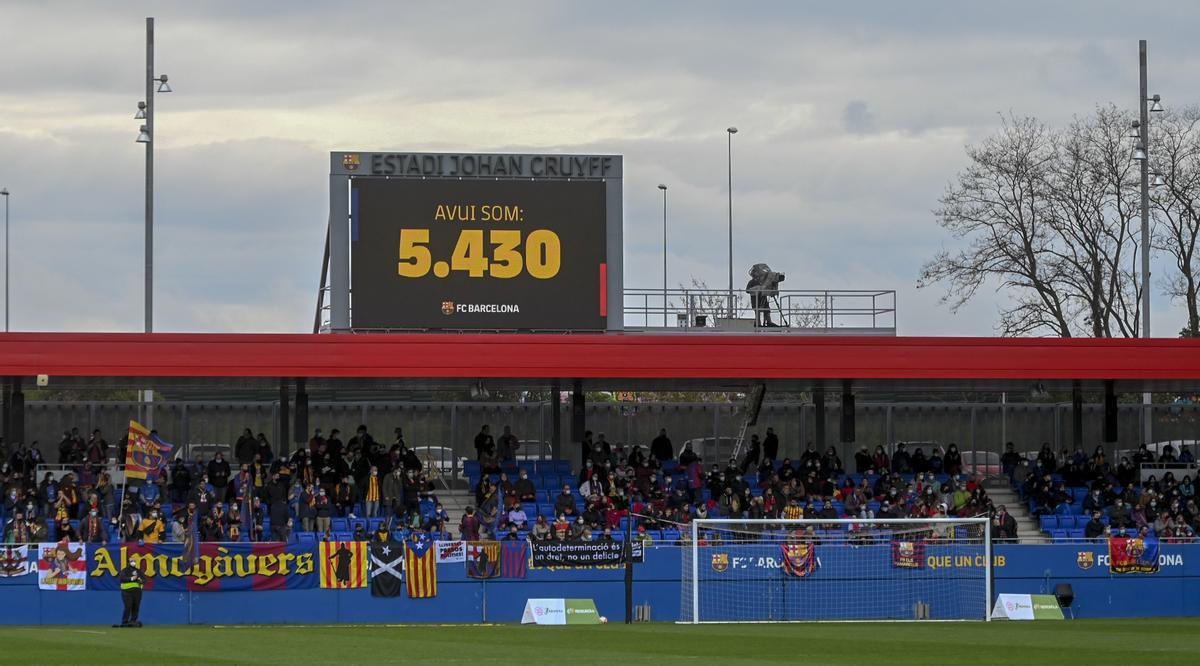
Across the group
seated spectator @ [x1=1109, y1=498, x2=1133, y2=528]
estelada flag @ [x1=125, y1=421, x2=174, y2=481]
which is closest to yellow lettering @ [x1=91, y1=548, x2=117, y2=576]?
estelada flag @ [x1=125, y1=421, x2=174, y2=481]

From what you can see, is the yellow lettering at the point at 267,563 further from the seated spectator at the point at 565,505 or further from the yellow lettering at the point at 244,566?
the seated spectator at the point at 565,505

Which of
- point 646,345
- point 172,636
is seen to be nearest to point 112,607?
point 172,636

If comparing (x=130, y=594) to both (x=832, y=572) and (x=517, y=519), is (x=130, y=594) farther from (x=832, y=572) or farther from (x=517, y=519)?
(x=832, y=572)

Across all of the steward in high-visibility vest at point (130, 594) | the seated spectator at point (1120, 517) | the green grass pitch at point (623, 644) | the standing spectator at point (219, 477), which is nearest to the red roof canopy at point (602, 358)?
the standing spectator at point (219, 477)

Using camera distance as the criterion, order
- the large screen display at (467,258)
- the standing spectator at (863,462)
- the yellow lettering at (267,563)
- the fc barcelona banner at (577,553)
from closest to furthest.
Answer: the yellow lettering at (267,563) → the fc barcelona banner at (577,553) → the large screen display at (467,258) → the standing spectator at (863,462)

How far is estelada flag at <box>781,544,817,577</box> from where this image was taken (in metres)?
33.4

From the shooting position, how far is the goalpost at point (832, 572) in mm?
33094

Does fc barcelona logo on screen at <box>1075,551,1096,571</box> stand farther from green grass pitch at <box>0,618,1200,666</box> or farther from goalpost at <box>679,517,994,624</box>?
green grass pitch at <box>0,618,1200,666</box>

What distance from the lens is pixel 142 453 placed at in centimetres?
3388

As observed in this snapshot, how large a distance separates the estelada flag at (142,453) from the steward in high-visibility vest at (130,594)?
12.0 ft

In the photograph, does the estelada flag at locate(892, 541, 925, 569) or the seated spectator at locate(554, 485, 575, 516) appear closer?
the estelada flag at locate(892, 541, 925, 569)

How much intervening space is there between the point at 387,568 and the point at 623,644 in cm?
868

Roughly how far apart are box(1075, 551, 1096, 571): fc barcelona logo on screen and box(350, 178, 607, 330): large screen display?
10.7 meters

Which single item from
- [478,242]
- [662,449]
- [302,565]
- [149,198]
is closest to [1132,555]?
[662,449]
